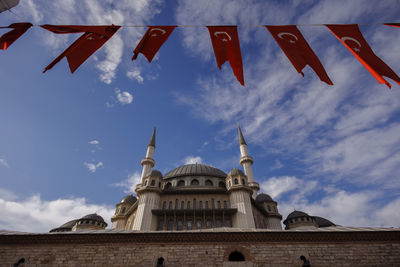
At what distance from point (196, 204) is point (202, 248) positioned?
52.5ft

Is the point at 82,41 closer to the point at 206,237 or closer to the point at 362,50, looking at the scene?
the point at 362,50

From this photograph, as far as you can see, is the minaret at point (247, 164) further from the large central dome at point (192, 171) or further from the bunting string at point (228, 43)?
the bunting string at point (228, 43)

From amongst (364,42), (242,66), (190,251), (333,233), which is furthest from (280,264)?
(364,42)

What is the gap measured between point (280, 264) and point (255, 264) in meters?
1.29

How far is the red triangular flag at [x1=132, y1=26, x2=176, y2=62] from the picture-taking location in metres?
8.52

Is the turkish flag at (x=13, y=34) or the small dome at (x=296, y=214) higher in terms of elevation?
the small dome at (x=296, y=214)

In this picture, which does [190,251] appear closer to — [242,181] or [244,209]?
[244,209]

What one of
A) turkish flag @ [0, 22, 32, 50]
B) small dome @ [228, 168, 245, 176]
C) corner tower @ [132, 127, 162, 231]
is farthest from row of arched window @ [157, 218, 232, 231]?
turkish flag @ [0, 22, 32, 50]

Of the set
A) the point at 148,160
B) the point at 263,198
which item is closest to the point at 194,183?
the point at 148,160

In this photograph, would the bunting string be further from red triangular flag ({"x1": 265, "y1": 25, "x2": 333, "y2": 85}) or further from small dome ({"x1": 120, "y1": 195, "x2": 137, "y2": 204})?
small dome ({"x1": 120, "y1": 195, "x2": 137, "y2": 204})

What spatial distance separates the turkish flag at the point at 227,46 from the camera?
8.60 metres

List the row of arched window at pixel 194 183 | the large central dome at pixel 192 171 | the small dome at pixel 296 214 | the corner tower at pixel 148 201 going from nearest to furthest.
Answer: the corner tower at pixel 148 201 < the row of arched window at pixel 194 183 < the small dome at pixel 296 214 < the large central dome at pixel 192 171

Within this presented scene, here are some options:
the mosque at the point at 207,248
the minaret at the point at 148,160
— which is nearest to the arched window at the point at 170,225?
the minaret at the point at 148,160

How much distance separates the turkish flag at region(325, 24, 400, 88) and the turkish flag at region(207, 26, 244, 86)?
366 centimetres
